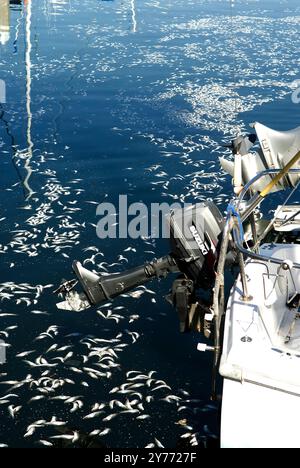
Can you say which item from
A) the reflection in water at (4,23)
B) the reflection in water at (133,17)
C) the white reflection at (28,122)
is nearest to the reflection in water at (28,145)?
the white reflection at (28,122)

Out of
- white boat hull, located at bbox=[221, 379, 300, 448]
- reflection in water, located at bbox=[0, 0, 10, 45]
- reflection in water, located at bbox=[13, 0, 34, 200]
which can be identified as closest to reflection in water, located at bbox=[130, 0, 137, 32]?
reflection in water, located at bbox=[0, 0, 10, 45]

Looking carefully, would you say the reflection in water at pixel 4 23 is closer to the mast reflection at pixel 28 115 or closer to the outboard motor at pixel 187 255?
the mast reflection at pixel 28 115

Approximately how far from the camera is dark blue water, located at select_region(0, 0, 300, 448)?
10734 mm

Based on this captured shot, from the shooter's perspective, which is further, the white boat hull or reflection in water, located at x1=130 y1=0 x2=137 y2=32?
reflection in water, located at x1=130 y1=0 x2=137 y2=32

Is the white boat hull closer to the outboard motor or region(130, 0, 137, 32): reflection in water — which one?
the outboard motor

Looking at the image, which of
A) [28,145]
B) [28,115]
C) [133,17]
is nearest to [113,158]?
[28,145]

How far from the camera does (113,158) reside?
21844 millimetres

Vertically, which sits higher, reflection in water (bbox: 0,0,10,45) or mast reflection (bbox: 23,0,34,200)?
reflection in water (bbox: 0,0,10,45)

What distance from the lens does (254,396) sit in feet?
25.9

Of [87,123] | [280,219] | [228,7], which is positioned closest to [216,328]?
[280,219]

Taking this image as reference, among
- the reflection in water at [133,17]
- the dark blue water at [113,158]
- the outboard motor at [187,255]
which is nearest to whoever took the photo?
the outboard motor at [187,255]

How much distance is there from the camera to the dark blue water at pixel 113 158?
10.7 meters

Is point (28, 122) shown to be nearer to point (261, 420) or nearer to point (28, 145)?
point (28, 145)

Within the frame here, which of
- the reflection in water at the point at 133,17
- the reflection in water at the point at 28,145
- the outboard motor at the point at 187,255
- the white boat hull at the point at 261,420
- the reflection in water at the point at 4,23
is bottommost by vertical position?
the white boat hull at the point at 261,420
